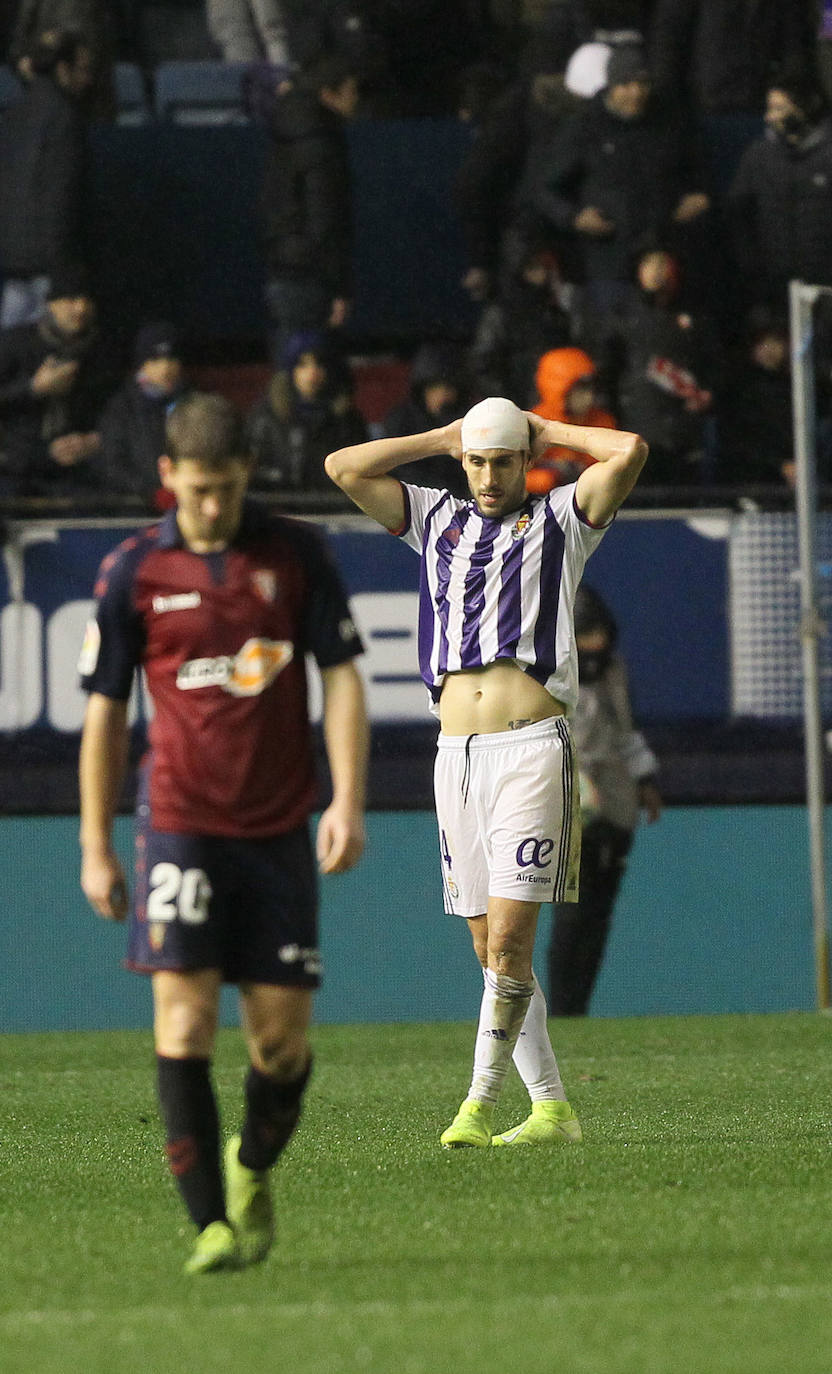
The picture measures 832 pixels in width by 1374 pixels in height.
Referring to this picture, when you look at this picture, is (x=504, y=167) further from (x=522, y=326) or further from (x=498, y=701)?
(x=498, y=701)

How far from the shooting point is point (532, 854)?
24.2 ft

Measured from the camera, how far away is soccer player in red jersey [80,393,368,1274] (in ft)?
16.6

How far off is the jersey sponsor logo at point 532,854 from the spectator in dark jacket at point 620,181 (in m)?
8.08

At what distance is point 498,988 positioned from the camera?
7.43 metres

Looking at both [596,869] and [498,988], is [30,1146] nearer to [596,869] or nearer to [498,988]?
[498,988]

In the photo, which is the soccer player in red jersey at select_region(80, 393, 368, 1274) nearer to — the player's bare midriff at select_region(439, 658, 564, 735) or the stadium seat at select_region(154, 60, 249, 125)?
the player's bare midriff at select_region(439, 658, 564, 735)

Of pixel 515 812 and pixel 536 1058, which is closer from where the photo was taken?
pixel 515 812

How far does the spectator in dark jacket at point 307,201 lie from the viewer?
15445mm

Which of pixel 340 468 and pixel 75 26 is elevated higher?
pixel 75 26

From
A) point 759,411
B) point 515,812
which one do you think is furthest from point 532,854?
point 759,411

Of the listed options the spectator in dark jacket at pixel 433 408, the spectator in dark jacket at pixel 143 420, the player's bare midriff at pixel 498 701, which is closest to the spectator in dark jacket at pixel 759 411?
the spectator in dark jacket at pixel 433 408

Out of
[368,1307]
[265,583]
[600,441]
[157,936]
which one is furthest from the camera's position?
[600,441]

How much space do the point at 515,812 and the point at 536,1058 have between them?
0.85 metres

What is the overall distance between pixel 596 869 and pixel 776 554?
7.72 ft
